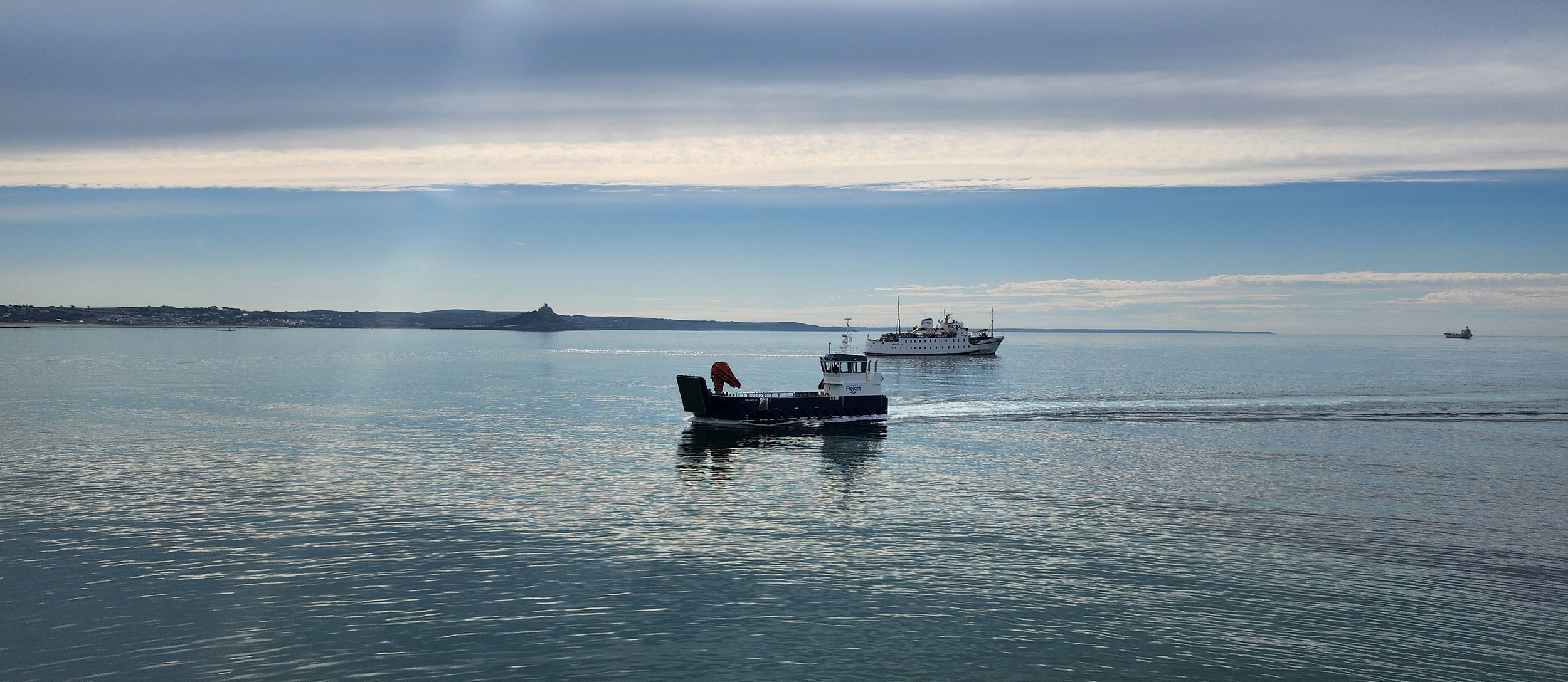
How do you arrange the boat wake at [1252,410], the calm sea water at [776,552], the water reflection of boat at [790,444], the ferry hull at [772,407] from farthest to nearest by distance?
the boat wake at [1252,410]
the ferry hull at [772,407]
the water reflection of boat at [790,444]
the calm sea water at [776,552]

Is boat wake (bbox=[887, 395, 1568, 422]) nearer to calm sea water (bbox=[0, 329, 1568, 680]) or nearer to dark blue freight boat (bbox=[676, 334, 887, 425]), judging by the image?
dark blue freight boat (bbox=[676, 334, 887, 425])

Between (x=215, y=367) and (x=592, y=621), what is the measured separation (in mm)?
160844

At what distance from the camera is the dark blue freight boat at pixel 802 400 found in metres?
76.2

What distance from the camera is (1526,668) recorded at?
22.0m

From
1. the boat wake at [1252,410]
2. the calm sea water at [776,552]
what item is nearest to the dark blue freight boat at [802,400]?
the calm sea water at [776,552]

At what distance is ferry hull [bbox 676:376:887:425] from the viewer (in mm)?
76125

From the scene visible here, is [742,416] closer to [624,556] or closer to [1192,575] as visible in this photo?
[624,556]

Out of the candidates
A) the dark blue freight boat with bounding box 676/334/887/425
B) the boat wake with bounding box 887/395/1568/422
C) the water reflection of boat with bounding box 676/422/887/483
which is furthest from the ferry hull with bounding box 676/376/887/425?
the boat wake with bounding box 887/395/1568/422

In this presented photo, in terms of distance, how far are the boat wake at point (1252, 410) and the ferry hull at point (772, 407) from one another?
4293mm

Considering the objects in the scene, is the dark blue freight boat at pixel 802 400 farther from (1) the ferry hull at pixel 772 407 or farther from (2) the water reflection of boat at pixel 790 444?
(2) the water reflection of boat at pixel 790 444

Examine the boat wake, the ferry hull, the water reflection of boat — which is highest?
the ferry hull

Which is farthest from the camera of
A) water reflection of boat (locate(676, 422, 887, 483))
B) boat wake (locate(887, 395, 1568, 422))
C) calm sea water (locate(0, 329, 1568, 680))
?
boat wake (locate(887, 395, 1568, 422))

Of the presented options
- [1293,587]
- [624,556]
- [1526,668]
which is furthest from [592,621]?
[1526,668]

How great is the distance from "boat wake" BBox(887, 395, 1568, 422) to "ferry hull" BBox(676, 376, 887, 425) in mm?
4293
